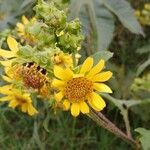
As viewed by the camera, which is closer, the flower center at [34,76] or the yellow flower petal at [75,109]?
the flower center at [34,76]

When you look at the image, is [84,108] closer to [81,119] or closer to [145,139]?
[145,139]

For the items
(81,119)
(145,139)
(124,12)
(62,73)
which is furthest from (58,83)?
(81,119)

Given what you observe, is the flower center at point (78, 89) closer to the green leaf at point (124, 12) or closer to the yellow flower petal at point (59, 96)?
the yellow flower petal at point (59, 96)

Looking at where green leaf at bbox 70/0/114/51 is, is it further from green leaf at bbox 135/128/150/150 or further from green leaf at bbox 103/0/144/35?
green leaf at bbox 135/128/150/150

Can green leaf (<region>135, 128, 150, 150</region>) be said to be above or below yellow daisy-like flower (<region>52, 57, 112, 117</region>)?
below

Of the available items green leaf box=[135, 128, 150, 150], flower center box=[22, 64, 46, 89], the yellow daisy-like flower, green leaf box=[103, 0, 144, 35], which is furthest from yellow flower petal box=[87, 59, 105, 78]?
green leaf box=[103, 0, 144, 35]

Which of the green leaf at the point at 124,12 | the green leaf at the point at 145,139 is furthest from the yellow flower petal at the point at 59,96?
the green leaf at the point at 124,12
